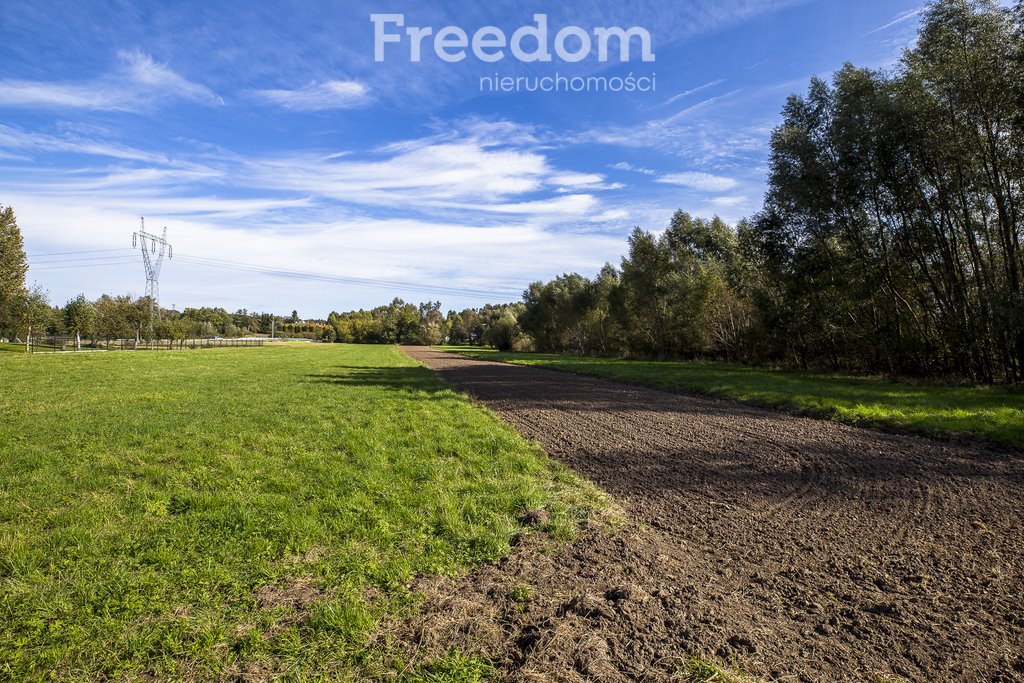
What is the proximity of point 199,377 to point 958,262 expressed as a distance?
109 feet

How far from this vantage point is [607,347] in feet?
210

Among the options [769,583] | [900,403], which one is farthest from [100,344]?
[769,583]

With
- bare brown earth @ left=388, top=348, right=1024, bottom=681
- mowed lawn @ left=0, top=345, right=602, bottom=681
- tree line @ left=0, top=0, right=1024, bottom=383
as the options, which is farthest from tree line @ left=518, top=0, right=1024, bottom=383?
mowed lawn @ left=0, top=345, right=602, bottom=681

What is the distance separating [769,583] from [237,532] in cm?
502

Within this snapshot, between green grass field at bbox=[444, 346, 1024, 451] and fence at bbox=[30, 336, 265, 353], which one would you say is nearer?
green grass field at bbox=[444, 346, 1024, 451]

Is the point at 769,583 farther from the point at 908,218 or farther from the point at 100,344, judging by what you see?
the point at 100,344

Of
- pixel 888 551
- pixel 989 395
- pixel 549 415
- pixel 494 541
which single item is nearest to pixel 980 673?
pixel 888 551

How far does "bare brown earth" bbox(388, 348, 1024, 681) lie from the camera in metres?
3.07

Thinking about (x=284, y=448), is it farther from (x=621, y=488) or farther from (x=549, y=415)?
(x=549, y=415)

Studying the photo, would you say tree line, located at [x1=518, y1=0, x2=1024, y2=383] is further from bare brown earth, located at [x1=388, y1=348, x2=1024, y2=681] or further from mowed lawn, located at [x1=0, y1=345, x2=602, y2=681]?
mowed lawn, located at [x1=0, y1=345, x2=602, y2=681]

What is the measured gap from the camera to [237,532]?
5.00 m

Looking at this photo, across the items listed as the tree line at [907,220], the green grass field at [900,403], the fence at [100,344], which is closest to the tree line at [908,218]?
the tree line at [907,220]

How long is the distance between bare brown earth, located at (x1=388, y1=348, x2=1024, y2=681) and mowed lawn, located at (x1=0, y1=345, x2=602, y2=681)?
1.86 ft

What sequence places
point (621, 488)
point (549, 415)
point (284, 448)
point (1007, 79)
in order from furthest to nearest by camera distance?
point (1007, 79), point (549, 415), point (284, 448), point (621, 488)
